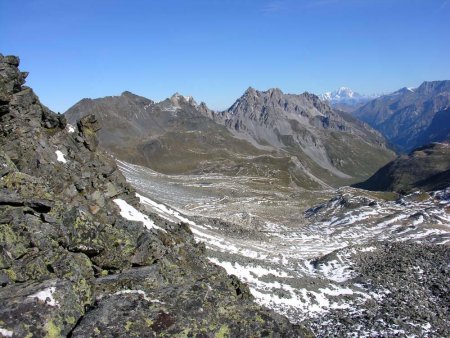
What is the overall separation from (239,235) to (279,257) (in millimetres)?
15365

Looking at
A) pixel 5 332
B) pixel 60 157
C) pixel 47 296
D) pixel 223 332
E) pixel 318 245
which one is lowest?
pixel 318 245

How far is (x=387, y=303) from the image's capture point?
34.8 m

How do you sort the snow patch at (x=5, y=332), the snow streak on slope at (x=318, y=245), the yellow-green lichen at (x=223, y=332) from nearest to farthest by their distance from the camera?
the snow patch at (x=5, y=332) < the yellow-green lichen at (x=223, y=332) < the snow streak on slope at (x=318, y=245)

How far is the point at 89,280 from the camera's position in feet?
50.1

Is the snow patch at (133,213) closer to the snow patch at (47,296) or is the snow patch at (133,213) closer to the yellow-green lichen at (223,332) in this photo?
the yellow-green lichen at (223,332)

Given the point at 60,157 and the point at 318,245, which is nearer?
the point at 60,157

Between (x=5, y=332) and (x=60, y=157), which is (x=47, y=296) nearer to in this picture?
(x=5, y=332)

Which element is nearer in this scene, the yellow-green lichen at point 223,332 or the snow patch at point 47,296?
the snow patch at point 47,296

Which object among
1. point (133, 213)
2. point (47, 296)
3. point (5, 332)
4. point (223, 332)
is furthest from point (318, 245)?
point (5, 332)

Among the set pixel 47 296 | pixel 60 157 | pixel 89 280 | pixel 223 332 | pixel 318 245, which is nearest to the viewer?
pixel 47 296

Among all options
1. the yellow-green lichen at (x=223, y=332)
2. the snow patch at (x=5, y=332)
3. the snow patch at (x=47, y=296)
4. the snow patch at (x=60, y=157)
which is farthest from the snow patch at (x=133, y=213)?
the snow patch at (x=5, y=332)

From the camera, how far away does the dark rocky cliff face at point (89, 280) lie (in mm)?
12188

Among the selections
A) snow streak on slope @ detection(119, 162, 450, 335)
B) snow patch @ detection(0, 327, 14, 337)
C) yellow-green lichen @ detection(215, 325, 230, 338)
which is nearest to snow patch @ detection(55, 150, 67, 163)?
snow streak on slope @ detection(119, 162, 450, 335)

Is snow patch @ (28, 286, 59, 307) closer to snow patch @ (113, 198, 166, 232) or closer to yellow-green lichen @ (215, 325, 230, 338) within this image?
yellow-green lichen @ (215, 325, 230, 338)
